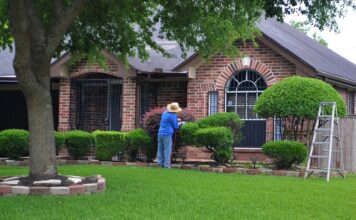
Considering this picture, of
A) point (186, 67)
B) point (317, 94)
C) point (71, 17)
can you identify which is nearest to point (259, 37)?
point (186, 67)

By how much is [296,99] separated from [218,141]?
2.09 metres

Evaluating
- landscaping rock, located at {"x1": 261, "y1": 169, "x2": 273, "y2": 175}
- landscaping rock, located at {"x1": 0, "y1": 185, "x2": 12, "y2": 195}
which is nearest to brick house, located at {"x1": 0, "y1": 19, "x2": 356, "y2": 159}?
landscaping rock, located at {"x1": 261, "y1": 169, "x2": 273, "y2": 175}

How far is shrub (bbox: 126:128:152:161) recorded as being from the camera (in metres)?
15.2

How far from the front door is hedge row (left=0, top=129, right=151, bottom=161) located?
11.3 feet

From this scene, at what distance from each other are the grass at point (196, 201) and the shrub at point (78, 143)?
425cm

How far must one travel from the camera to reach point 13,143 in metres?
15.2

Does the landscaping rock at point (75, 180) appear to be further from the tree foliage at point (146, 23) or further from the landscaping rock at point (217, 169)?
the landscaping rock at point (217, 169)

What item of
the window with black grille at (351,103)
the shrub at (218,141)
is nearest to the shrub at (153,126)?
the shrub at (218,141)

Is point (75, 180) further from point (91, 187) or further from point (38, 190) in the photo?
point (38, 190)

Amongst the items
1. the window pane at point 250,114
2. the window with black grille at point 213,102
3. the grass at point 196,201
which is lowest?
the grass at point 196,201

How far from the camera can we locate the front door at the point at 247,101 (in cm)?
1742

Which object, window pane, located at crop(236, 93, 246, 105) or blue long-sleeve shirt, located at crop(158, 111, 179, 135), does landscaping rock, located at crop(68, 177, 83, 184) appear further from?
window pane, located at crop(236, 93, 246, 105)

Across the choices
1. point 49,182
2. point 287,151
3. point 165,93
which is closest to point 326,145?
point 287,151

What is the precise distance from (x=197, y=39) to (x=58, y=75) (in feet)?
21.3
